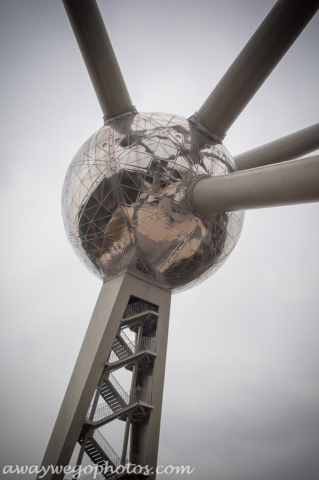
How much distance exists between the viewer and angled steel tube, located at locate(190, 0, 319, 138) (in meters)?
9.03

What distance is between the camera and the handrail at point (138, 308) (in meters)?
12.7

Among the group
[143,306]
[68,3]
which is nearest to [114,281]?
[143,306]

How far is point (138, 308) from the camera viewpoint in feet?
41.9

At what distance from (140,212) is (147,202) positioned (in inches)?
13.0

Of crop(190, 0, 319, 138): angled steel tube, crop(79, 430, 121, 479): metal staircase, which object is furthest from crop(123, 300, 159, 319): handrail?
crop(190, 0, 319, 138): angled steel tube

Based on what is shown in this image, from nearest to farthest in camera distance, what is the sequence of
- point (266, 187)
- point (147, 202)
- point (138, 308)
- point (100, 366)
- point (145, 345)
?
1. point (266, 187)
2. point (147, 202)
3. point (100, 366)
4. point (145, 345)
5. point (138, 308)

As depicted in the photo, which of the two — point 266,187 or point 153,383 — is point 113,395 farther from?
point 266,187

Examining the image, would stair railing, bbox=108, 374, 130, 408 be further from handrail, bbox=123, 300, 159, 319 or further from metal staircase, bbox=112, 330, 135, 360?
handrail, bbox=123, 300, 159, 319

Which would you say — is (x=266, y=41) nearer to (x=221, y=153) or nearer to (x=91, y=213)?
(x=221, y=153)

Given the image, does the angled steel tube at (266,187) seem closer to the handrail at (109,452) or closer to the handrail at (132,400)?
the handrail at (132,400)

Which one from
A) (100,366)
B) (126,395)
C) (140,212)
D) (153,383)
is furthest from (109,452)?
(140,212)

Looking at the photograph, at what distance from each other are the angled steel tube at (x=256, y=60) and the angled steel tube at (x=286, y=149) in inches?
95.3

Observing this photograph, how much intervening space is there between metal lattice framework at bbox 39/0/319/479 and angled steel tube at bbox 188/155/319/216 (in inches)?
3.6

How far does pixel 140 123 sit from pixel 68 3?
3.51 metres
